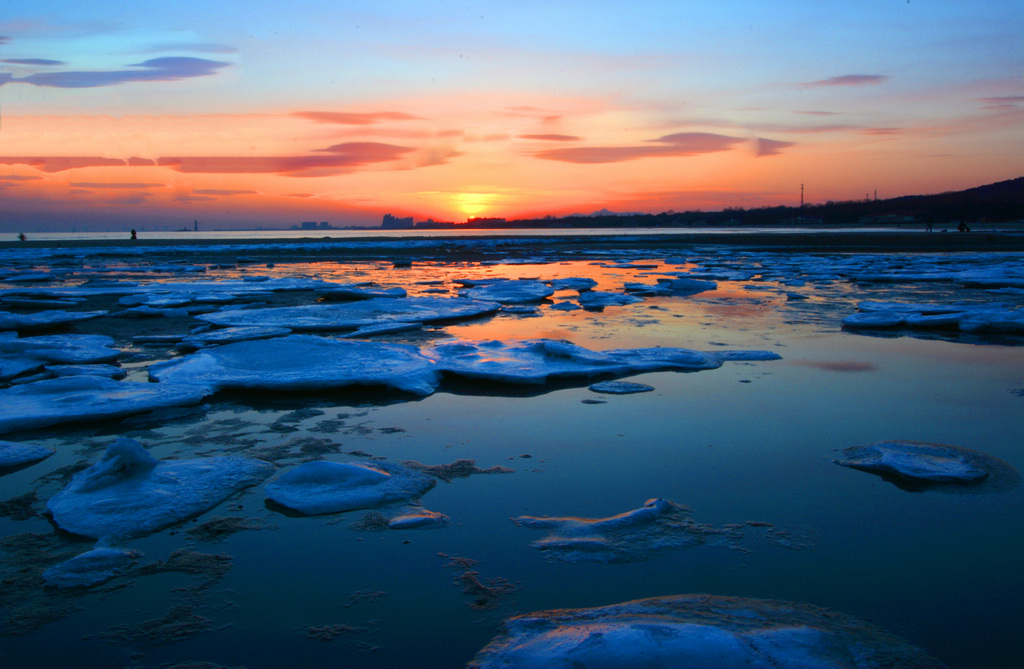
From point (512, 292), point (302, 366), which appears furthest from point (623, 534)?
point (512, 292)

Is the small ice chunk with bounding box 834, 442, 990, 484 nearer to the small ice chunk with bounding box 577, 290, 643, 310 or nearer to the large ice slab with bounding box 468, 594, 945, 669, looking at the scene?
the large ice slab with bounding box 468, 594, 945, 669

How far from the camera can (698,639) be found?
63.2 inches

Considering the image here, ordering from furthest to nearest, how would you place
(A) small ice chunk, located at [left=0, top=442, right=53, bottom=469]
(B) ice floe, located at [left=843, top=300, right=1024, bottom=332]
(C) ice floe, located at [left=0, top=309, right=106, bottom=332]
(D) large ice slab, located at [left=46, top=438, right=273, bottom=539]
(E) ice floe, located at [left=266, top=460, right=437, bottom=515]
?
(C) ice floe, located at [left=0, top=309, right=106, bottom=332] → (B) ice floe, located at [left=843, top=300, right=1024, bottom=332] → (A) small ice chunk, located at [left=0, top=442, right=53, bottom=469] → (E) ice floe, located at [left=266, top=460, right=437, bottom=515] → (D) large ice slab, located at [left=46, top=438, right=273, bottom=539]

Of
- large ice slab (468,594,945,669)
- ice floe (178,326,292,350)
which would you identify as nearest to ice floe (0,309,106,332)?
ice floe (178,326,292,350)

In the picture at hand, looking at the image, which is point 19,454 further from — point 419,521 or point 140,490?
point 419,521

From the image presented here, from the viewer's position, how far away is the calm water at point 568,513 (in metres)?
1.77

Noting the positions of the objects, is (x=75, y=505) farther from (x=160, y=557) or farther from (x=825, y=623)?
(x=825, y=623)

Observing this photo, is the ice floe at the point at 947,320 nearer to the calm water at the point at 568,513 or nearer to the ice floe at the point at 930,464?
the calm water at the point at 568,513

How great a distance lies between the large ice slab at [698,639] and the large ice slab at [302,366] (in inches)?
107

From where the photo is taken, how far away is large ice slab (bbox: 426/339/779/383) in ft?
15.3

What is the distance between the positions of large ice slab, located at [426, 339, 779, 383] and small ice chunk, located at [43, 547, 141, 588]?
2726mm

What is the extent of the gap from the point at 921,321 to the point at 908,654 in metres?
6.58

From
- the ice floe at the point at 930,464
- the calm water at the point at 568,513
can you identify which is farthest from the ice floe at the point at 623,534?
the ice floe at the point at 930,464

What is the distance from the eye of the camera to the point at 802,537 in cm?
229
